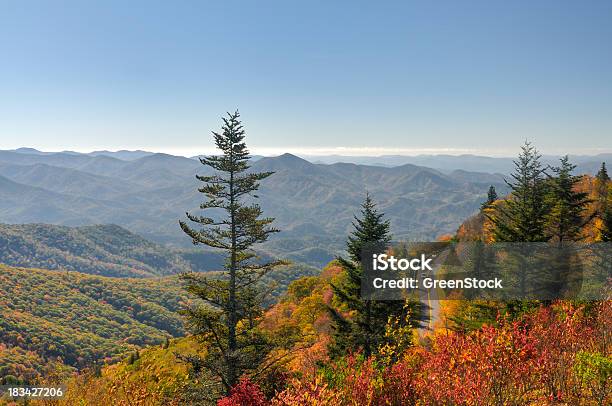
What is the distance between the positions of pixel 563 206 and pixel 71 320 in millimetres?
152986

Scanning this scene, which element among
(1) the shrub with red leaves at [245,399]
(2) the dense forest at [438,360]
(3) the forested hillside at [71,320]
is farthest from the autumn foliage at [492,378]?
(3) the forested hillside at [71,320]

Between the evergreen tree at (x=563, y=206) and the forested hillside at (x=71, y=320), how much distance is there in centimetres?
6457

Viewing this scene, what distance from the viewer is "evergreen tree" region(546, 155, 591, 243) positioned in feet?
91.9

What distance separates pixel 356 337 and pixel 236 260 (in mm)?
9785

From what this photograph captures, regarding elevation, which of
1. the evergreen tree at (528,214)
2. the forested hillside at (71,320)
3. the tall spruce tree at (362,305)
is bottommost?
the forested hillside at (71,320)

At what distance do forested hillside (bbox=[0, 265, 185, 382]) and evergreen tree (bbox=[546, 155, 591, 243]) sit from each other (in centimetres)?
6457

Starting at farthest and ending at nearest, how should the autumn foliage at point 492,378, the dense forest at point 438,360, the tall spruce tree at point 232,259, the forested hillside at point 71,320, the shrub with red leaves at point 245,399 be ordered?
the forested hillside at point 71,320 < the tall spruce tree at point 232,259 < the shrub with red leaves at point 245,399 < the dense forest at point 438,360 < the autumn foliage at point 492,378

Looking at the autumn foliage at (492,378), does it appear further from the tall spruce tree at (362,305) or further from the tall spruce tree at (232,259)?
the tall spruce tree at (362,305)

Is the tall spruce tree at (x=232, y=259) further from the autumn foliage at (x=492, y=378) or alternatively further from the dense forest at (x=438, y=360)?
the autumn foliage at (x=492, y=378)

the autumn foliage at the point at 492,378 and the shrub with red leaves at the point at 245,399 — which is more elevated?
the autumn foliage at the point at 492,378

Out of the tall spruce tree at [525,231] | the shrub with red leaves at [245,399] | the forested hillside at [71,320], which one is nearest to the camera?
the shrub with red leaves at [245,399]

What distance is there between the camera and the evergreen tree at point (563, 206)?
28000 millimetres

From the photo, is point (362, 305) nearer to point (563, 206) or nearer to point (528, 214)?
point (528, 214)

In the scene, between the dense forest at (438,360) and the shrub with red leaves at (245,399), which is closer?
the dense forest at (438,360)
